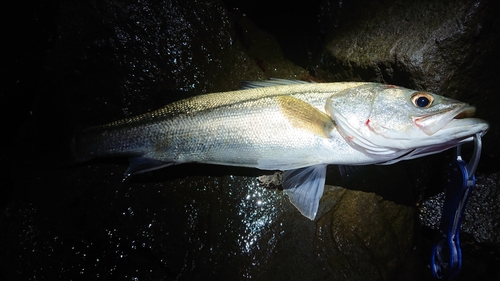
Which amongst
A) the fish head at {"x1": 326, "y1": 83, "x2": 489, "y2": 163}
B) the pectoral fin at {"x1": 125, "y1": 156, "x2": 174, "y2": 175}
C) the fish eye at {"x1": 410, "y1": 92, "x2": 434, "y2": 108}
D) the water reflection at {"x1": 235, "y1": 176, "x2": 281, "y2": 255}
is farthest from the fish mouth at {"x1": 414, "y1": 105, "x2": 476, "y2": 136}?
the pectoral fin at {"x1": 125, "y1": 156, "x2": 174, "y2": 175}

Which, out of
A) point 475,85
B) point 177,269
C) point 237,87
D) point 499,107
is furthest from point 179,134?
point 499,107

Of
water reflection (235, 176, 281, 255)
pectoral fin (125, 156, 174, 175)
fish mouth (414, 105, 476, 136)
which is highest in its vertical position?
fish mouth (414, 105, 476, 136)

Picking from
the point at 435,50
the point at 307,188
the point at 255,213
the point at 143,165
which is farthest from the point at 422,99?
the point at 143,165

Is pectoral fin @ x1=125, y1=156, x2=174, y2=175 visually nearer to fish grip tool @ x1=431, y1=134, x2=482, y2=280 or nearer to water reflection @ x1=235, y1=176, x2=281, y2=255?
water reflection @ x1=235, y1=176, x2=281, y2=255

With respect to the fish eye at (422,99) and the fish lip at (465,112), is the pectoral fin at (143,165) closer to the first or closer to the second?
the fish eye at (422,99)

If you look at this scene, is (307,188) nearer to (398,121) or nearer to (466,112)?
(398,121)

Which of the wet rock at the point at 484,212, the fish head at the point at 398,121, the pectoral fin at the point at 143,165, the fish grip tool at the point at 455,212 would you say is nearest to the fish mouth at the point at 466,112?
the fish head at the point at 398,121
